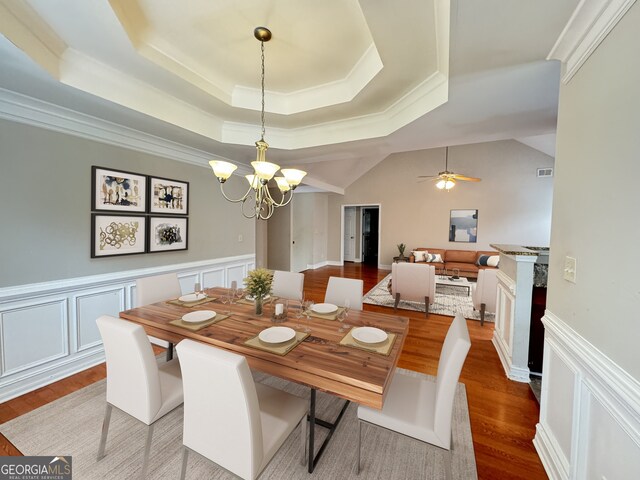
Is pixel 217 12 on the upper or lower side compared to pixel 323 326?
upper

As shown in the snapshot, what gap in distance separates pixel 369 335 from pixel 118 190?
9.33ft

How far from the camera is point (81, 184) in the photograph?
2383 millimetres

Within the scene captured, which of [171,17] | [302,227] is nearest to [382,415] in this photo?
[171,17]

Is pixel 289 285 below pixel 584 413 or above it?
above

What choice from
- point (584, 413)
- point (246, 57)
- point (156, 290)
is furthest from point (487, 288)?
point (156, 290)

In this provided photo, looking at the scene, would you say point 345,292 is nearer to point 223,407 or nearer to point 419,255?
point 223,407

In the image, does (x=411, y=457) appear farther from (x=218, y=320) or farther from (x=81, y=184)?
(x=81, y=184)

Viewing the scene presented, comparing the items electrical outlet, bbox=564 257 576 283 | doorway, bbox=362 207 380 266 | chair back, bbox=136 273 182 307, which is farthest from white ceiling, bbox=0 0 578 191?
doorway, bbox=362 207 380 266

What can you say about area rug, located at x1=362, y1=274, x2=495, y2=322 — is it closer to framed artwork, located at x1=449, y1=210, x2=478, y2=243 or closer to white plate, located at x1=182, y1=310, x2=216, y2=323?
framed artwork, located at x1=449, y1=210, x2=478, y2=243

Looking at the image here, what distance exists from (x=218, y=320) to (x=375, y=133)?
242 cm

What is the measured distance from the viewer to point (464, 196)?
686 cm

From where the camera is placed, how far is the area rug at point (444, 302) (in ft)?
13.2

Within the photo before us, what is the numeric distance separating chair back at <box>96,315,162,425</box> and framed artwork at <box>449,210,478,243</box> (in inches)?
287

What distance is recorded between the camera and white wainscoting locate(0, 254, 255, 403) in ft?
6.66
